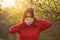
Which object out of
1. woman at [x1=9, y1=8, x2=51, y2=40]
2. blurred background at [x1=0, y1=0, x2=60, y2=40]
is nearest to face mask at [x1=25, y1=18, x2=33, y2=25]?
woman at [x1=9, y1=8, x2=51, y2=40]

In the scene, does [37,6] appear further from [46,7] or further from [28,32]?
[28,32]

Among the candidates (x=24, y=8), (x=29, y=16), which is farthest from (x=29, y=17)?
(x=24, y=8)

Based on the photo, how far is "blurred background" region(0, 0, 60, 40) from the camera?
5.93ft

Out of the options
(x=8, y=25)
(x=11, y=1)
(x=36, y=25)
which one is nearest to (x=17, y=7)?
(x=11, y=1)

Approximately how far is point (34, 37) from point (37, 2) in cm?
45

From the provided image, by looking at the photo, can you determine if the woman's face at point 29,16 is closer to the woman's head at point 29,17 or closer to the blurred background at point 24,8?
the woman's head at point 29,17

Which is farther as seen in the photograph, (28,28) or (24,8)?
(24,8)

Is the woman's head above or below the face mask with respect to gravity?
above

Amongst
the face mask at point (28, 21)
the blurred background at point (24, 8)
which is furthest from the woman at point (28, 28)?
the blurred background at point (24, 8)

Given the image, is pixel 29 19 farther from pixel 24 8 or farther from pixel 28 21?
pixel 24 8

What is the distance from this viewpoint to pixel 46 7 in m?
1.87

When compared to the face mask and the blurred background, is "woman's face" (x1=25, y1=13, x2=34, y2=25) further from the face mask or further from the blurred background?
the blurred background

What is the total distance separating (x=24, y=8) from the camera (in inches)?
70.4

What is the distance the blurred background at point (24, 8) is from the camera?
1.81 metres
